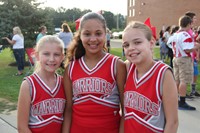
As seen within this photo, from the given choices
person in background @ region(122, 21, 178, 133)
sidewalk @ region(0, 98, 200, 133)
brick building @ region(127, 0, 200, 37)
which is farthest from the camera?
brick building @ region(127, 0, 200, 37)

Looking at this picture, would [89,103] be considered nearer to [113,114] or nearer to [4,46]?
[113,114]

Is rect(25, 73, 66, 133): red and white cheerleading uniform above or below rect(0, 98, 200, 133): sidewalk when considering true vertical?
above

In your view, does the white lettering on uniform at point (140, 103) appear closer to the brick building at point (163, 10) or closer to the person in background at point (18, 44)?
the person in background at point (18, 44)

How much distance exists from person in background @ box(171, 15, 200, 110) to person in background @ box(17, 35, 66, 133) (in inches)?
148

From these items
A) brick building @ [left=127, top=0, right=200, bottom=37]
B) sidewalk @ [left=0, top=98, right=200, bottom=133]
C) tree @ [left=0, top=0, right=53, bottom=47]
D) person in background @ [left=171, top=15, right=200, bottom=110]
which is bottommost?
A: sidewalk @ [left=0, top=98, right=200, bottom=133]

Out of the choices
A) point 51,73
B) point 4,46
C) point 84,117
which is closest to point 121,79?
point 84,117

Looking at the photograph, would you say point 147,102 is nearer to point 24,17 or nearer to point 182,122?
point 182,122

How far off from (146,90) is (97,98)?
1.35 feet

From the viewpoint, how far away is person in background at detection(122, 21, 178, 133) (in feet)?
6.06

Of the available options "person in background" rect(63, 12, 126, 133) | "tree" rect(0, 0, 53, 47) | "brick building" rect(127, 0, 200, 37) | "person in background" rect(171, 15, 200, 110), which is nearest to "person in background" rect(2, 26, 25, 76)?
"tree" rect(0, 0, 53, 47)

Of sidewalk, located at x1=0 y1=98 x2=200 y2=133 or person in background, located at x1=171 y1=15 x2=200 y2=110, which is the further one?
person in background, located at x1=171 y1=15 x2=200 y2=110

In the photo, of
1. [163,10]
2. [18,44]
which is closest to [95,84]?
[18,44]

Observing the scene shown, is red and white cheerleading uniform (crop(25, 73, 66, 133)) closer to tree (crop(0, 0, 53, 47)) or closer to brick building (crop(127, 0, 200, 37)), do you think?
tree (crop(0, 0, 53, 47))

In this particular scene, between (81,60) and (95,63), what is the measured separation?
0.44 feet
